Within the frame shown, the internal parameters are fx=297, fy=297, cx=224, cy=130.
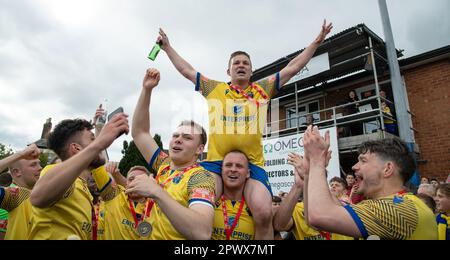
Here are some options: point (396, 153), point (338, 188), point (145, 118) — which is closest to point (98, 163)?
point (145, 118)

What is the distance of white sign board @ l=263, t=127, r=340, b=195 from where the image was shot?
400 inches

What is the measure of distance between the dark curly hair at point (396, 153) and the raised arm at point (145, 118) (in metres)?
2.11

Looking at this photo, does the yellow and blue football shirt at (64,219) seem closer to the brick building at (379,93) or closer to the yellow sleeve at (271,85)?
the yellow sleeve at (271,85)

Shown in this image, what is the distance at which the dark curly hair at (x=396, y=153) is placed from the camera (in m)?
2.54

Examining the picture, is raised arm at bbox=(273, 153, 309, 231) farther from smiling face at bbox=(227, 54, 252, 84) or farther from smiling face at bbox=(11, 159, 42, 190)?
smiling face at bbox=(11, 159, 42, 190)

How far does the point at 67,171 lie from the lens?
203 cm

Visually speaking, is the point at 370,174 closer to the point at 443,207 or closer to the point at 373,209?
the point at 373,209

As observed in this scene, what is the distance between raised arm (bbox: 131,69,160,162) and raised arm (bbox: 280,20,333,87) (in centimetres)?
153

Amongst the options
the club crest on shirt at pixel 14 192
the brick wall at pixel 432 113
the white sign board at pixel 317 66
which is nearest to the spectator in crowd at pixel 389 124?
the brick wall at pixel 432 113

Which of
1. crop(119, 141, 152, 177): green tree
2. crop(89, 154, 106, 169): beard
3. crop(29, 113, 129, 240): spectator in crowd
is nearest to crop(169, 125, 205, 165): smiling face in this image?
crop(29, 113, 129, 240): spectator in crowd

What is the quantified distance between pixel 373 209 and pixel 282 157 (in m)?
8.74
